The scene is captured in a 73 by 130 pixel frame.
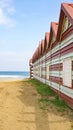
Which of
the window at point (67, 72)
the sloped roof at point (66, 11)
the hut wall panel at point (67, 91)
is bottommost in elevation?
the hut wall panel at point (67, 91)

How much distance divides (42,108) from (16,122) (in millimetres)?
2417

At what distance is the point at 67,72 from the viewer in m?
12.6

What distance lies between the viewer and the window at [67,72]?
1195cm

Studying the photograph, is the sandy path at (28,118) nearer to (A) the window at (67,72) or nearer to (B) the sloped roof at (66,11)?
(A) the window at (67,72)

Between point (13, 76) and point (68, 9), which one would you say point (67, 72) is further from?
point (13, 76)

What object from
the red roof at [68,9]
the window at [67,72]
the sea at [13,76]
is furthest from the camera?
the sea at [13,76]

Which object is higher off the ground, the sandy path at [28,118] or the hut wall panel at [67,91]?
the hut wall panel at [67,91]

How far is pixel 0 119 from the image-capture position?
368 inches

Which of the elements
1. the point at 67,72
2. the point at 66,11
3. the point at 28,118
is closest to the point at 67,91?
the point at 67,72

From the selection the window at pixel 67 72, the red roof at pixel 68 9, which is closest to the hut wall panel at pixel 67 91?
the window at pixel 67 72

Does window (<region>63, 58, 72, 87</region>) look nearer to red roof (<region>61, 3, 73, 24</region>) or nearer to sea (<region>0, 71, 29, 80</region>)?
red roof (<region>61, 3, 73, 24</region>)

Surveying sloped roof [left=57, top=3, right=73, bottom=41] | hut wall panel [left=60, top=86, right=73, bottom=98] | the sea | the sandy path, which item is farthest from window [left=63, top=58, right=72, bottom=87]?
the sea

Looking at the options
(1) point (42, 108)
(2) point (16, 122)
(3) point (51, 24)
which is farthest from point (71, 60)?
(3) point (51, 24)

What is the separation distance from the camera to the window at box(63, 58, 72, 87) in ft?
39.2
